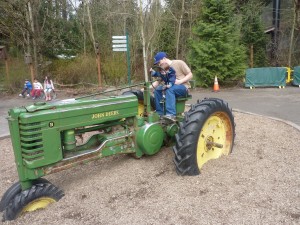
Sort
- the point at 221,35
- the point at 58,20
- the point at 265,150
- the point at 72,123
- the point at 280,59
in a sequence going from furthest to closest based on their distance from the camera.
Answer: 1. the point at 58,20
2. the point at 280,59
3. the point at 221,35
4. the point at 265,150
5. the point at 72,123

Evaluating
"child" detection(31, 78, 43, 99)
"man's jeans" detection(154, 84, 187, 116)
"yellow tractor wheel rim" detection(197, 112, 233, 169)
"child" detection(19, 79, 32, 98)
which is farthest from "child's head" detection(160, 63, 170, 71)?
"child" detection(19, 79, 32, 98)

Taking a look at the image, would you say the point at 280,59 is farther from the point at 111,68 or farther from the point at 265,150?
the point at 265,150

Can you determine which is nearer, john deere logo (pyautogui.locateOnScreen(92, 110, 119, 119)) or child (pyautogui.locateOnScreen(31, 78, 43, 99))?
john deere logo (pyautogui.locateOnScreen(92, 110, 119, 119))

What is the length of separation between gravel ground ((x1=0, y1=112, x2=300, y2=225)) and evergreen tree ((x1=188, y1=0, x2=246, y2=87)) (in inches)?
351

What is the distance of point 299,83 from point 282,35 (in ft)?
20.5

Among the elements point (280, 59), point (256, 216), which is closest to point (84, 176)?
point (256, 216)

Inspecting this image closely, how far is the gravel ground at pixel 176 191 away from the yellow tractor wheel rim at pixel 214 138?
0.12 meters

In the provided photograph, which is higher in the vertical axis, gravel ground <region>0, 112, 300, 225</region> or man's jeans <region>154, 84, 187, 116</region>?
man's jeans <region>154, 84, 187, 116</region>

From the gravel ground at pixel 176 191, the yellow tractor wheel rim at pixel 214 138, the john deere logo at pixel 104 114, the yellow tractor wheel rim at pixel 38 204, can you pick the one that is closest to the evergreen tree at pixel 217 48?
the gravel ground at pixel 176 191

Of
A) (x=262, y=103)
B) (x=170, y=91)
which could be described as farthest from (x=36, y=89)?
(x=170, y=91)

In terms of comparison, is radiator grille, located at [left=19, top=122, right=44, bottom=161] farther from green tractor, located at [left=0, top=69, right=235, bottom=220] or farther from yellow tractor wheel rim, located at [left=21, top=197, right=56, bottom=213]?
yellow tractor wheel rim, located at [left=21, top=197, right=56, bottom=213]

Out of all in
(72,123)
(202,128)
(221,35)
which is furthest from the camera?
(221,35)

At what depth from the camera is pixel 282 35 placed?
715 inches

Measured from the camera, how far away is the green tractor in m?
2.81
